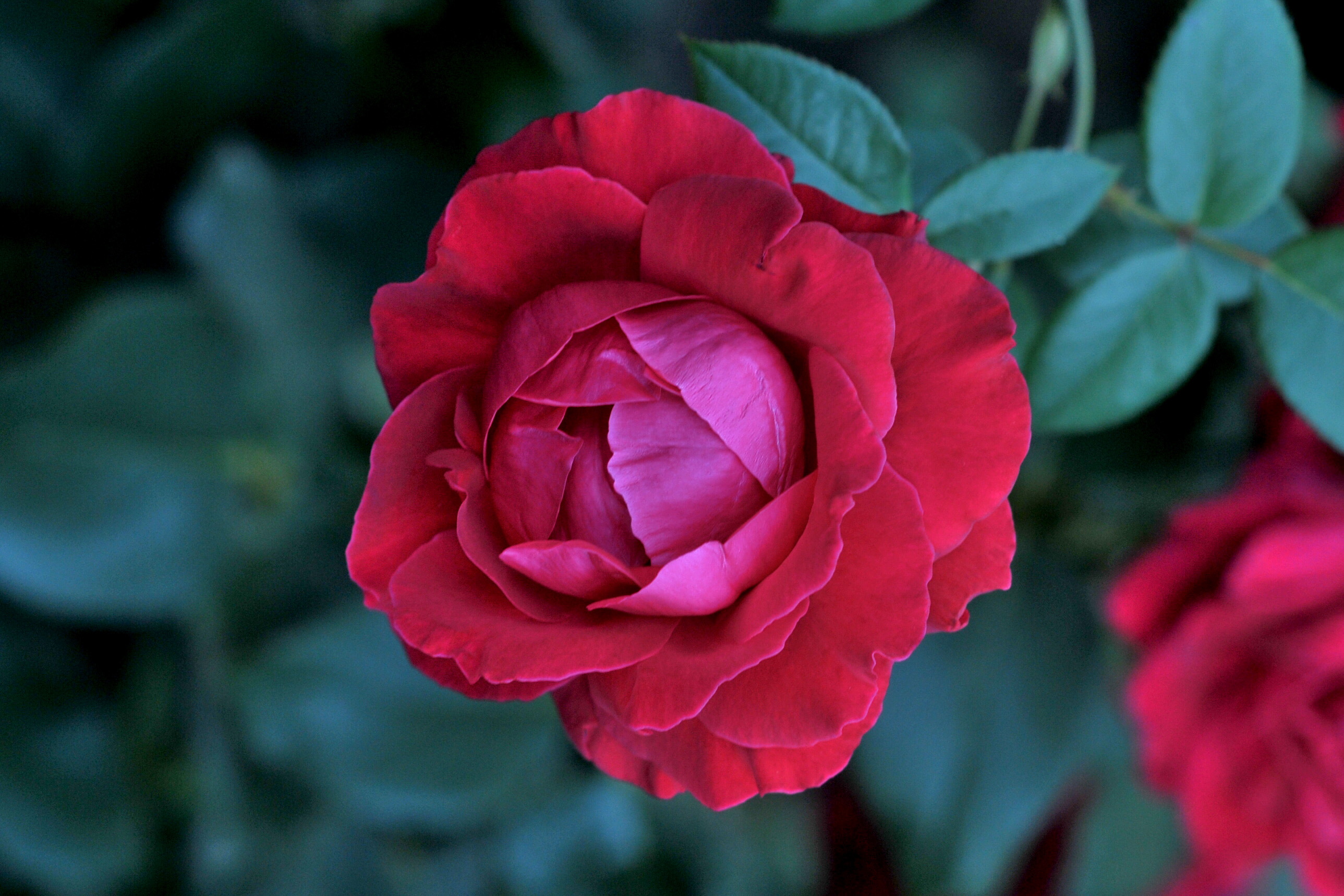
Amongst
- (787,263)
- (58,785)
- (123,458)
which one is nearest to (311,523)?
(123,458)

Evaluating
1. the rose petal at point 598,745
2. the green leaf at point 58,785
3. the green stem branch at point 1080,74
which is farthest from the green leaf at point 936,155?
the green leaf at point 58,785

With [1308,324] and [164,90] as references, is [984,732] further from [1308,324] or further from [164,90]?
[164,90]

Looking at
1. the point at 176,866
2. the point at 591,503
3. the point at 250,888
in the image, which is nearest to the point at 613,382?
the point at 591,503

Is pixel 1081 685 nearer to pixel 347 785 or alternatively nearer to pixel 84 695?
pixel 347 785

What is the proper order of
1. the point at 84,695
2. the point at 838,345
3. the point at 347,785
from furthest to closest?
1. the point at 84,695
2. the point at 347,785
3. the point at 838,345

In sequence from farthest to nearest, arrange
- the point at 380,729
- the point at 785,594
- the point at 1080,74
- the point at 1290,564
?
1. the point at 380,729
2. the point at 1290,564
3. the point at 1080,74
4. the point at 785,594
